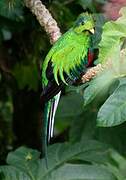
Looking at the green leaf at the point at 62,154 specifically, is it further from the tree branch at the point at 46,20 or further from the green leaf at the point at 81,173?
the tree branch at the point at 46,20

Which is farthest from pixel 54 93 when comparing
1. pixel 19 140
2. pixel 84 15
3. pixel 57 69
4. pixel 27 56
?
pixel 19 140

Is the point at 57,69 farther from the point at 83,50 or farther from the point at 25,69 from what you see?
the point at 25,69

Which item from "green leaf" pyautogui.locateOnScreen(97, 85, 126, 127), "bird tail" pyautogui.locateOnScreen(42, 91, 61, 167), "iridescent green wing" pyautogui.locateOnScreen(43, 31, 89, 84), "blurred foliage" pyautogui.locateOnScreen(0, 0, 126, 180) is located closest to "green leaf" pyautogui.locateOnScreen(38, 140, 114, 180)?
"blurred foliage" pyautogui.locateOnScreen(0, 0, 126, 180)

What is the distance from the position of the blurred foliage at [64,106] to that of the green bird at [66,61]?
2cm

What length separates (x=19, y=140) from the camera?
2180 mm

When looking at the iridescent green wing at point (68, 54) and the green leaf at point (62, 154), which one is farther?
the green leaf at point (62, 154)

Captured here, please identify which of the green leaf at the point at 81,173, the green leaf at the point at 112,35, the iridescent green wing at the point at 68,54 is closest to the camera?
the green leaf at the point at 112,35

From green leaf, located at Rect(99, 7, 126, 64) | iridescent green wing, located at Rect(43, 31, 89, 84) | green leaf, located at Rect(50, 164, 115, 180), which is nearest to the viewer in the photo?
green leaf, located at Rect(99, 7, 126, 64)

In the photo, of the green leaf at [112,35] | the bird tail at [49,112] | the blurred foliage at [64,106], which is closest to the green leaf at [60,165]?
the blurred foliage at [64,106]

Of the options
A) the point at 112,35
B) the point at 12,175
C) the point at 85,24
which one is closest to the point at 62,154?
the point at 12,175

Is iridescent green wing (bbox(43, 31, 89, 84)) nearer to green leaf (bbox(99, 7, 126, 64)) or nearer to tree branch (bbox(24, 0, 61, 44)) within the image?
tree branch (bbox(24, 0, 61, 44))

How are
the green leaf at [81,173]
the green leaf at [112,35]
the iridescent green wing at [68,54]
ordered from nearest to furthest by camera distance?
the green leaf at [112,35] → the iridescent green wing at [68,54] → the green leaf at [81,173]

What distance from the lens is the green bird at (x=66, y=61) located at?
1083 millimetres

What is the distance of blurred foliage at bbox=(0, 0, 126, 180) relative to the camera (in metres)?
0.90
